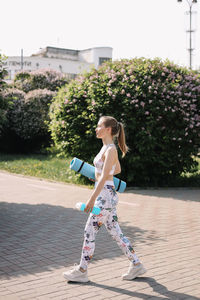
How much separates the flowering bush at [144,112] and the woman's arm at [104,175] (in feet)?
21.0

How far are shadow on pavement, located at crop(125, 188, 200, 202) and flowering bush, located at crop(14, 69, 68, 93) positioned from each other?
16.4m

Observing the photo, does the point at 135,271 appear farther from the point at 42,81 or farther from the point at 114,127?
the point at 42,81

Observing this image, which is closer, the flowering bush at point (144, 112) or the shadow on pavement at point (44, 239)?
the shadow on pavement at point (44, 239)

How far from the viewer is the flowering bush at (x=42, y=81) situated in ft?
85.6

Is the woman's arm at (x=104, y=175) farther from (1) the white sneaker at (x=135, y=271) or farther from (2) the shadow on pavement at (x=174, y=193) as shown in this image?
(2) the shadow on pavement at (x=174, y=193)

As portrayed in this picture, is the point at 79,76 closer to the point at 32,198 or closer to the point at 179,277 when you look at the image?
the point at 32,198

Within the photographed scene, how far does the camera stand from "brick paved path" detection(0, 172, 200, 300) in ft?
13.4

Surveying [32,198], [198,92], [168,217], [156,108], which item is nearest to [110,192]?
[168,217]

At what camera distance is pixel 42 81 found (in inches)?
1034

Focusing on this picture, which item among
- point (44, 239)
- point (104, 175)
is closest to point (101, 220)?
point (104, 175)

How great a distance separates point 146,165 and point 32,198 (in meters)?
3.20

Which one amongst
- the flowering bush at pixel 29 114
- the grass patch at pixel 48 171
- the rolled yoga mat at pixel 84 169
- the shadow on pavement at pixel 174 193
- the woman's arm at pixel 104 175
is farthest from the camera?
the flowering bush at pixel 29 114

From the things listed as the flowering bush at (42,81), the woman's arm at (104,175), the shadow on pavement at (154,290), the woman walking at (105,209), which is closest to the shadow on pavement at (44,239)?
the woman walking at (105,209)

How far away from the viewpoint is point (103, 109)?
10828 millimetres
